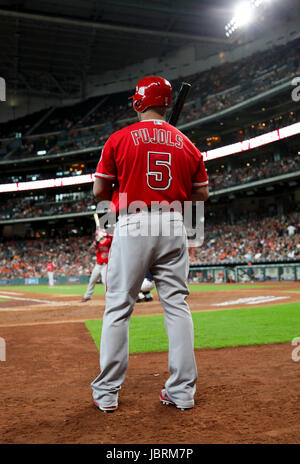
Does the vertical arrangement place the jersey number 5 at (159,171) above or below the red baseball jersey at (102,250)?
above

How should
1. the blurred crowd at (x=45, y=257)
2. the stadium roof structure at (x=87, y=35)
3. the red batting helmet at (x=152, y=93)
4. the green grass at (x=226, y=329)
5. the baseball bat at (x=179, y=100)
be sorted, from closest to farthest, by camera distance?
the red batting helmet at (x=152, y=93) → the baseball bat at (x=179, y=100) → the green grass at (x=226, y=329) → the blurred crowd at (x=45, y=257) → the stadium roof structure at (x=87, y=35)

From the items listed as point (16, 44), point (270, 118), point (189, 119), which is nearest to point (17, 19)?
point (16, 44)

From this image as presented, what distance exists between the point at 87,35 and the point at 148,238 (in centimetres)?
4635

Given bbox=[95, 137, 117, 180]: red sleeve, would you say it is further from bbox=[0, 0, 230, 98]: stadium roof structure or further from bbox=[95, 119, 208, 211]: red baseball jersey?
bbox=[0, 0, 230, 98]: stadium roof structure

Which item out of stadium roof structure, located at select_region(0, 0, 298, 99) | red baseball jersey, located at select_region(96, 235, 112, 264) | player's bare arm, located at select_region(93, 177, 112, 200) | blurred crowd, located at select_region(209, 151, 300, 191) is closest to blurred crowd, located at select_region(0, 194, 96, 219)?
blurred crowd, located at select_region(209, 151, 300, 191)

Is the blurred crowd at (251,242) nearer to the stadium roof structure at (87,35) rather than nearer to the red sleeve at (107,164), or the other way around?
the red sleeve at (107,164)

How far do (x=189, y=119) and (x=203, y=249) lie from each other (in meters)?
13.3

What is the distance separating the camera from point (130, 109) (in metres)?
46.8

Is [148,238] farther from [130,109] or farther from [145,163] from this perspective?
[130,109]

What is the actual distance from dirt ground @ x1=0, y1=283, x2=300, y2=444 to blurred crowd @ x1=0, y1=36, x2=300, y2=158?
99.9ft

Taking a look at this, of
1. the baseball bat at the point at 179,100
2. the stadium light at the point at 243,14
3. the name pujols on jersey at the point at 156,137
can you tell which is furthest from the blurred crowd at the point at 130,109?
the name pujols on jersey at the point at 156,137

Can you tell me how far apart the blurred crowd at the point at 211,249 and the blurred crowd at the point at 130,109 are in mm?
9166

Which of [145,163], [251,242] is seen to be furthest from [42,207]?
[145,163]

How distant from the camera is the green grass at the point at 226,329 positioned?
4.68 m
